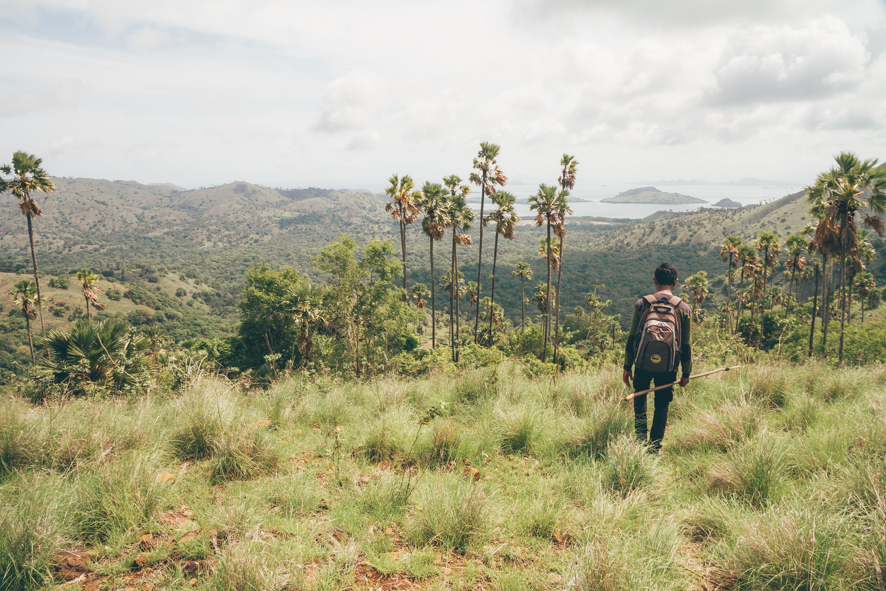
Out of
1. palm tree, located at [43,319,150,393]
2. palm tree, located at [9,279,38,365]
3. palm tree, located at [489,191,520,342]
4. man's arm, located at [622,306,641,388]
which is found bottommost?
palm tree, located at [9,279,38,365]

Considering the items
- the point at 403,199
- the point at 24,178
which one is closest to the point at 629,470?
the point at 403,199

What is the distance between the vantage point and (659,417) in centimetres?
424

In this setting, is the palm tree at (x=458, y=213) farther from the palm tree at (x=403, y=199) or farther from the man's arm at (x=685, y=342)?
the man's arm at (x=685, y=342)

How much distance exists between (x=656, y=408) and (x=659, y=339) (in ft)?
2.60

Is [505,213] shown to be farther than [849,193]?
Yes

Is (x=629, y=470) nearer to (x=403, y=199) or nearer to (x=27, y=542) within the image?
(x=27, y=542)

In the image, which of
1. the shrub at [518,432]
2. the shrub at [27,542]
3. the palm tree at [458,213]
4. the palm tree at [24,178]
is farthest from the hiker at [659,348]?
the palm tree at [24,178]

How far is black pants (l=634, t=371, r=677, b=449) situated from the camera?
4242mm

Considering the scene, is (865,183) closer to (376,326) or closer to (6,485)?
(376,326)

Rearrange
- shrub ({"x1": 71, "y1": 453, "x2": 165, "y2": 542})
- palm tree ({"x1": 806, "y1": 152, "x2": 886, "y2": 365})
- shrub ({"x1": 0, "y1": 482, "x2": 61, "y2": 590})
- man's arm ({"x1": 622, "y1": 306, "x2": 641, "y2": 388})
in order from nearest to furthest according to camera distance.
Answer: shrub ({"x1": 0, "y1": 482, "x2": 61, "y2": 590})
shrub ({"x1": 71, "y1": 453, "x2": 165, "y2": 542})
man's arm ({"x1": 622, "y1": 306, "x2": 641, "y2": 388})
palm tree ({"x1": 806, "y1": 152, "x2": 886, "y2": 365})

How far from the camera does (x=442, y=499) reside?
116 inches

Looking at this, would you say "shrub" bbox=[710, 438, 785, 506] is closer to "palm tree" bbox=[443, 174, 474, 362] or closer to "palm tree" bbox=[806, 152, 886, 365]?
"palm tree" bbox=[806, 152, 886, 365]

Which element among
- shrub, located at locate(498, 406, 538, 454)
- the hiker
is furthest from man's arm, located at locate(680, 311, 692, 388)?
shrub, located at locate(498, 406, 538, 454)

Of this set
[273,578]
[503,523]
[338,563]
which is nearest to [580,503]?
[503,523]
